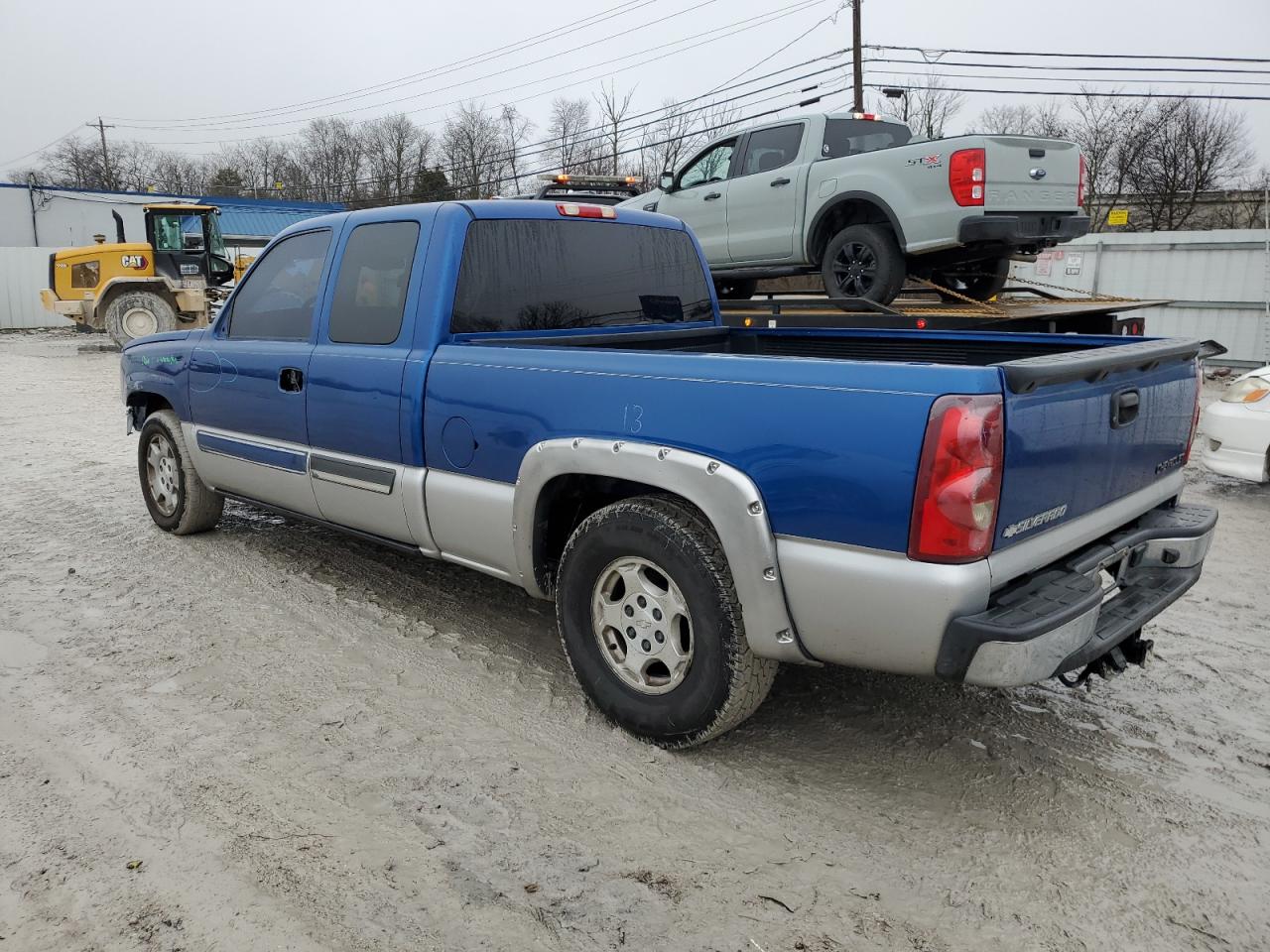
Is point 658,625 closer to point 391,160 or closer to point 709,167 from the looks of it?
point 709,167

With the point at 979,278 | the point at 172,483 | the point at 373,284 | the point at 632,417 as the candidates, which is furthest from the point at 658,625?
the point at 979,278

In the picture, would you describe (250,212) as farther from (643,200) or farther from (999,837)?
(999,837)

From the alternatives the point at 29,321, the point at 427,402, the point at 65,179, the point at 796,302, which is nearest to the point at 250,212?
the point at 29,321

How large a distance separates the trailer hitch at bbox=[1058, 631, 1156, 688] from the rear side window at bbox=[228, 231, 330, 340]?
3.58 metres

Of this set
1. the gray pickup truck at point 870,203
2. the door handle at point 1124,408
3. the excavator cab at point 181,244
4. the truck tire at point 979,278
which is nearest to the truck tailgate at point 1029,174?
the gray pickup truck at point 870,203

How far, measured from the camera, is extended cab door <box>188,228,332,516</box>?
4.53 m

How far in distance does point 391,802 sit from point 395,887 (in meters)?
0.43

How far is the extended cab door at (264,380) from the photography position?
453 centimetres

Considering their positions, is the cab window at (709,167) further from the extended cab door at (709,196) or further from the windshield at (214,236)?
the windshield at (214,236)

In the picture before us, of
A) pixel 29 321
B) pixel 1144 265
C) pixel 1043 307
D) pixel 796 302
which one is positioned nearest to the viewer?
pixel 1043 307

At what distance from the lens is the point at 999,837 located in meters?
2.77

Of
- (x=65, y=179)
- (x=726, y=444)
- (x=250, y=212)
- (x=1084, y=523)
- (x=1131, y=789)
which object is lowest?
(x=1131, y=789)

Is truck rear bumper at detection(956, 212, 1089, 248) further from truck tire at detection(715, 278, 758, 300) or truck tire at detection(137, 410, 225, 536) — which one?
truck tire at detection(137, 410, 225, 536)

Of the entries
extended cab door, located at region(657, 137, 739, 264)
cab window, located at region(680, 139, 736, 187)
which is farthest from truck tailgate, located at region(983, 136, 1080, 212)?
cab window, located at region(680, 139, 736, 187)
